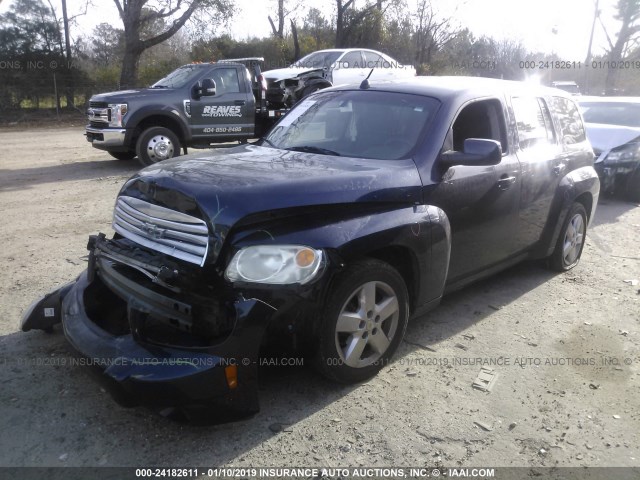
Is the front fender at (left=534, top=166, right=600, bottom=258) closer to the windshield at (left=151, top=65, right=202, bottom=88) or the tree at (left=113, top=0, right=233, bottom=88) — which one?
the windshield at (left=151, top=65, right=202, bottom=88)

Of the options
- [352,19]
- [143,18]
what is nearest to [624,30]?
[352,19]

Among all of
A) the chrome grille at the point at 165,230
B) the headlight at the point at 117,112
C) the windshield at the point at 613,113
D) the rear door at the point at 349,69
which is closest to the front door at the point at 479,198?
the chrome grille at the point at 165,230

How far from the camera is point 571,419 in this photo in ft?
10.8

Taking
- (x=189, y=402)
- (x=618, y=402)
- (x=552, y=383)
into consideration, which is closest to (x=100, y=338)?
(x=189, y=402)

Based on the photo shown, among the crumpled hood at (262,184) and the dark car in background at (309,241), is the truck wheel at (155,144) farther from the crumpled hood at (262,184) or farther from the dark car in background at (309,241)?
the crumpled hood at (262,184)

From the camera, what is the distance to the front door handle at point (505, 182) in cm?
436

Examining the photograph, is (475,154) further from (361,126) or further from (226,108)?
(226,108)

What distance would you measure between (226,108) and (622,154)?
286 inches

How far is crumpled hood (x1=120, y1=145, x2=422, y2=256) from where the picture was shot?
2910 mm

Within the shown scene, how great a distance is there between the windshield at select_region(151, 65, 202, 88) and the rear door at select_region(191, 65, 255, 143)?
0.25 m

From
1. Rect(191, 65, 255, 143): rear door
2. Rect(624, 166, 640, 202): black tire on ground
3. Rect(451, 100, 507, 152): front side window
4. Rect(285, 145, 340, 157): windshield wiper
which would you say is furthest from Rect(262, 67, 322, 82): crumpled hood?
Rect(285, 145, 340, 157): windshield wiper

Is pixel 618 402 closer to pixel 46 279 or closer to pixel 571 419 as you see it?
pixel 571 419

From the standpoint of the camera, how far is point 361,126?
4.21 m

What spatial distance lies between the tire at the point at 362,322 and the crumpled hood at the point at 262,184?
458mm
